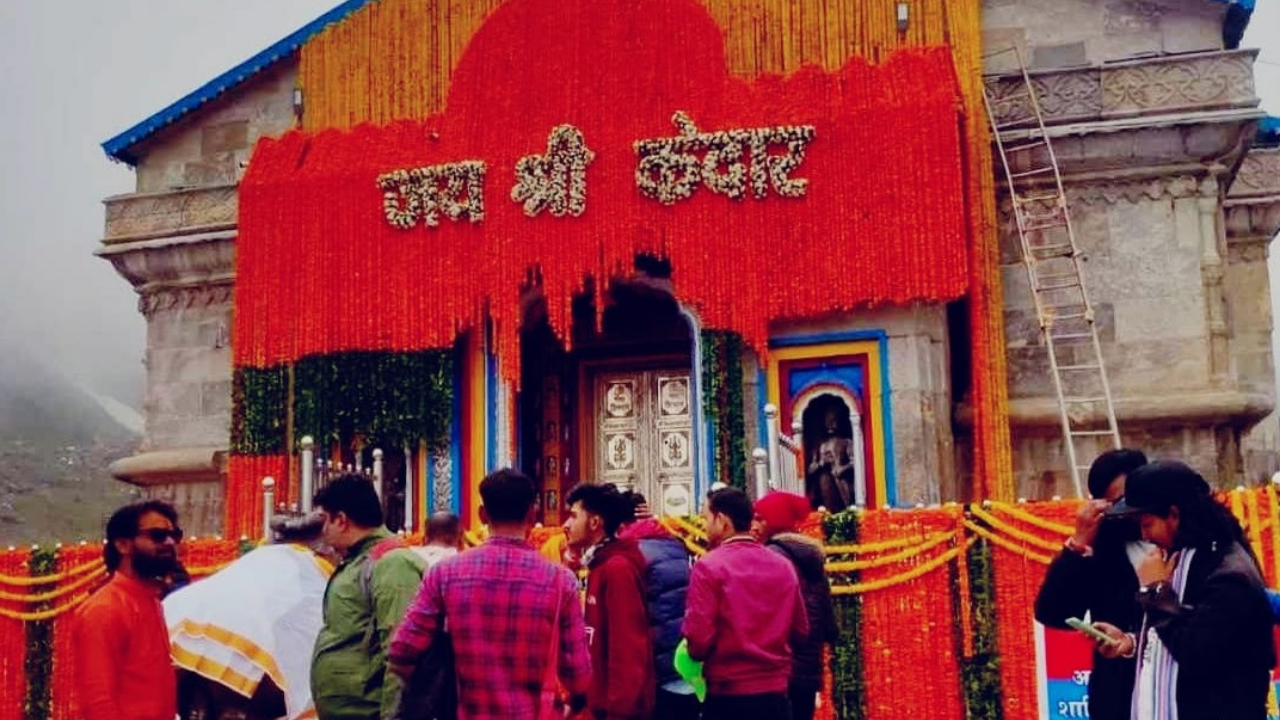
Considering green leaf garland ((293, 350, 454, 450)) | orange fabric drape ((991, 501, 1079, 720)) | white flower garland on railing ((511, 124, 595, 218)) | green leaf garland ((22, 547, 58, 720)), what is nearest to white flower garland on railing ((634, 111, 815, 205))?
white flower garland on railing ((511, 124, 595, 218))

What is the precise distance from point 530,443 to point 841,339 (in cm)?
435

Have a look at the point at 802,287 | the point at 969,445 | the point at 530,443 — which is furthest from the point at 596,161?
the point at 969,445

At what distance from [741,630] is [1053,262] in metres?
9.97

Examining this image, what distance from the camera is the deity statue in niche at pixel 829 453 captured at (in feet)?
48.0

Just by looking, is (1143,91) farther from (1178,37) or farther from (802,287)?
(802,287)

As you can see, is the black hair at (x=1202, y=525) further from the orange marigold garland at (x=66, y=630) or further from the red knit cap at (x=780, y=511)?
the orange marigold garland at (x=66, y=630)

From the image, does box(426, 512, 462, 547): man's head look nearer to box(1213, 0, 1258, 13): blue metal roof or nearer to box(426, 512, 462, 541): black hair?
box(426, 512, 462, 541): black hair

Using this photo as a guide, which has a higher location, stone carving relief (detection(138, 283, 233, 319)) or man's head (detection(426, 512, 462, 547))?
stone carving relief (detection(138, 283, 233, 319))

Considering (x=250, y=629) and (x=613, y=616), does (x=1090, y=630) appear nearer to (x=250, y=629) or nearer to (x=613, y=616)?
(x=613, y=616)

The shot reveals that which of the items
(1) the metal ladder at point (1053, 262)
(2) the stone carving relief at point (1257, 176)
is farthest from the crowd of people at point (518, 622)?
(2) the stone carving relief at point (1257, 176)

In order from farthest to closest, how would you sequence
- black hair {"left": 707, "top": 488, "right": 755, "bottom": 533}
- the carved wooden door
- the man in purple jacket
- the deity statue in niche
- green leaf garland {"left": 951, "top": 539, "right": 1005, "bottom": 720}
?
the carved wooden door → the deity statue in niche → green leaf garland {"left": 951, "top": 539, "right": 1005, "bottom": 720} → black hair {"left": 707, "top": 488, "right": 755, "bottom": 533} → the man in purple jacket

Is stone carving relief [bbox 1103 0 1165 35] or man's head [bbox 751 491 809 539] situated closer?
man's head [bbox 751 491 809 539]

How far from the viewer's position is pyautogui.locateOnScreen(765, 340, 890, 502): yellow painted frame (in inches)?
564

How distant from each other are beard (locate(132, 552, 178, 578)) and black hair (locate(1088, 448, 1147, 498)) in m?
3.70
